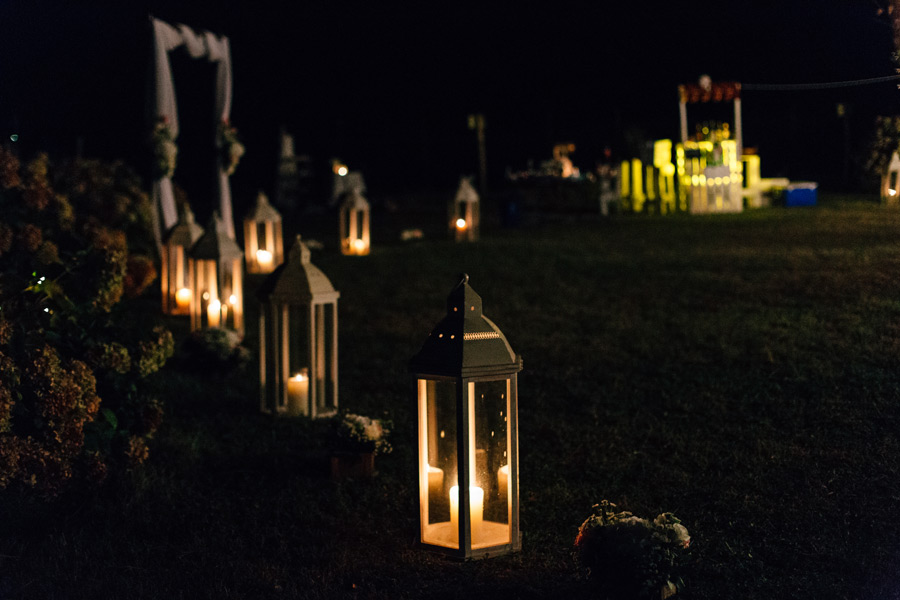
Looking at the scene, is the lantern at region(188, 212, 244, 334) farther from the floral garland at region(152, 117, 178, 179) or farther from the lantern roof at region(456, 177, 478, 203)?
the lantern roof at region(456, 177, 478, 203)

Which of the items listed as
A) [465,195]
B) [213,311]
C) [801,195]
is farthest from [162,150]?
[801,195]

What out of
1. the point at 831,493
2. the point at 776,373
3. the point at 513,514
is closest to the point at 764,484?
the point at 831,493

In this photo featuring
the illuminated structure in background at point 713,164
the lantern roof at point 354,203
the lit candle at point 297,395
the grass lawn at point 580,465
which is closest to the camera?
the grass lawn at point 580,465

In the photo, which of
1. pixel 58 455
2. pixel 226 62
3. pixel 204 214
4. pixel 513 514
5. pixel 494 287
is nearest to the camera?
pixel 513 514

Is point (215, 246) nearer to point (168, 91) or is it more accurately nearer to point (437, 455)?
point (168, 91)

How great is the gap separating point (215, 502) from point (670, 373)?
12.0ft

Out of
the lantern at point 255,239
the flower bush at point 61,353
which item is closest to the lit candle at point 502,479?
the flower bush at point 61,353

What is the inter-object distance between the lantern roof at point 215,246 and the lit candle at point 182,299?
2029 mm

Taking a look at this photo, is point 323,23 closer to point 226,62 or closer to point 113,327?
point 226,62

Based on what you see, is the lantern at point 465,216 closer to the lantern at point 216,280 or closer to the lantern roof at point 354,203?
the lantern roof at point 354,203

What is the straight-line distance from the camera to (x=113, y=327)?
5.59 metres

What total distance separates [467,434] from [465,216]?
12605 mm

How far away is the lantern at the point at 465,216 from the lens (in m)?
16.2

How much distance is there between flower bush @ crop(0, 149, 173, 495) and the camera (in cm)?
473
